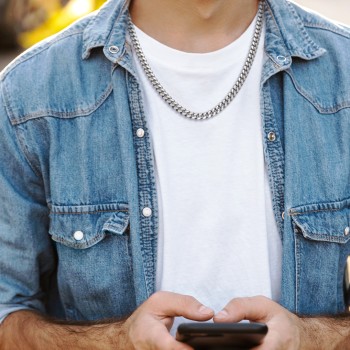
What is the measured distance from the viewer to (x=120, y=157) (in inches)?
109

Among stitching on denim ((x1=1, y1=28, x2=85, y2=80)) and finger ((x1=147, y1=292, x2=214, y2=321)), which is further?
stitching on denim ((x1=1, y1=28, x2=85, y2=80))

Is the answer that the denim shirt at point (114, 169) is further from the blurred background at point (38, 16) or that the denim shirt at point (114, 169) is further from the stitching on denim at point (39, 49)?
the blurred background at point (38, 16)

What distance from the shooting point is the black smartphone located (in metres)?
2.25

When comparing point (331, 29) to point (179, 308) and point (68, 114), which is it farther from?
point (179, 308)

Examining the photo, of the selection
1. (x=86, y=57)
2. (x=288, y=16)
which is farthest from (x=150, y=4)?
(x=288, y=16)

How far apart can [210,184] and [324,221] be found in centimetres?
37

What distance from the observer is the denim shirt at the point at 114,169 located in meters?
2.76

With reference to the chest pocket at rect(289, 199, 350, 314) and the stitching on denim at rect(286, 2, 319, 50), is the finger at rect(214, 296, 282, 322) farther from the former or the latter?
the stitching on denim at rect(286, 2, 319, 50)

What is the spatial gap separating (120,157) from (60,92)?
10.6 inches

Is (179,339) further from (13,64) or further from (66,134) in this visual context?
(13,64)

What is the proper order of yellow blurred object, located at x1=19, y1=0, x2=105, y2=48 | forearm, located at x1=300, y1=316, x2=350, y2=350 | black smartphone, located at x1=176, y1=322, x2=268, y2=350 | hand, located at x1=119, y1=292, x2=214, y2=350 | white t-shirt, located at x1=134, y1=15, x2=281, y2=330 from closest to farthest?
black smartphone, located at x1=176, y1=322, x2=268, y2=350 → hand, located at x1=119, y1=292, x2=214, y2=350 → forearm, located at x1=300, y1=316, x2=350, y2=350 → white t-shirt, located at x1=134, y1=15, x2=281, y2=330 → yellow blurred object, located at x1=19, y1=0, x2=105, y2=48

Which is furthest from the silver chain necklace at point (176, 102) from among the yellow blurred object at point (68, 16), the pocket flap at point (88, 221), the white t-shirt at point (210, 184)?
the yellow blurred object at point (68, 16)

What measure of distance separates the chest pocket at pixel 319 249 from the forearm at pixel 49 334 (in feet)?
1.92

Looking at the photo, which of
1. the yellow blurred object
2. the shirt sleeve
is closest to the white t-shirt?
the shirt sleeve
